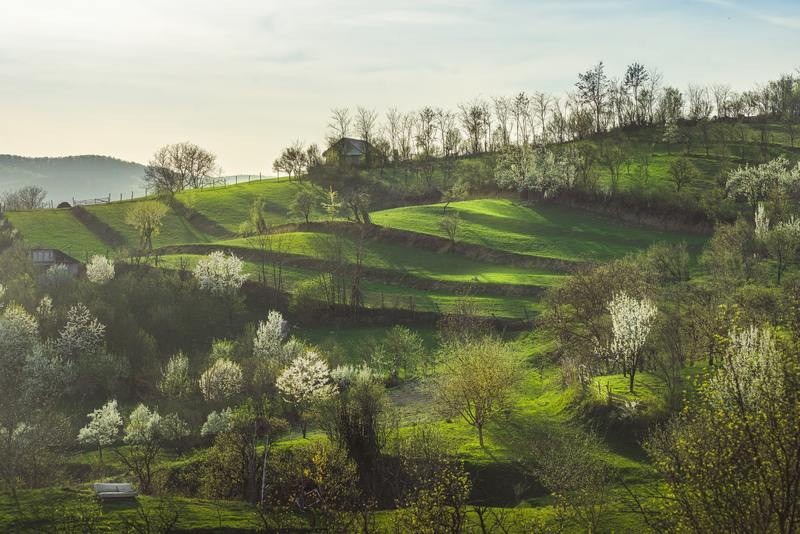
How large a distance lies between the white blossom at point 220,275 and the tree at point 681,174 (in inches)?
3068

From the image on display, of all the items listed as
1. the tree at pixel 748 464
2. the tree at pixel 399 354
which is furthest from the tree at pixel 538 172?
the tree at pixel 748 464

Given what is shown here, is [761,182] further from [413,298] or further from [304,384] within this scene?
[304,384]

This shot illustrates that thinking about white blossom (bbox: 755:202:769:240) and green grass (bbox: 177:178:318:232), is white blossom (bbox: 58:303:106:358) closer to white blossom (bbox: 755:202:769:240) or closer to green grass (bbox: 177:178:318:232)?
green grass (bbox: 177:178:318:232)

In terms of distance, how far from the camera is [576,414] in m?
53.4

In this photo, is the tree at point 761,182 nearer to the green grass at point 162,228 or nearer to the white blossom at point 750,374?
the green grass at point 162,228

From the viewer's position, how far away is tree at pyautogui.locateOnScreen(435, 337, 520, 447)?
52656mm

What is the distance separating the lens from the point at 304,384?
6544cm

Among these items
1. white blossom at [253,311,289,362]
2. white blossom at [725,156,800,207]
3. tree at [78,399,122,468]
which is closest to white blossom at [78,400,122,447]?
tree at [78,399,122,468]

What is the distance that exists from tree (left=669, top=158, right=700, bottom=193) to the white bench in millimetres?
112772

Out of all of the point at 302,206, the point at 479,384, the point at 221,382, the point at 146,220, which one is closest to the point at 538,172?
the point at 302,206

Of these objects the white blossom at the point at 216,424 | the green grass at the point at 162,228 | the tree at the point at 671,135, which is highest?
the tree at the point at 671,135

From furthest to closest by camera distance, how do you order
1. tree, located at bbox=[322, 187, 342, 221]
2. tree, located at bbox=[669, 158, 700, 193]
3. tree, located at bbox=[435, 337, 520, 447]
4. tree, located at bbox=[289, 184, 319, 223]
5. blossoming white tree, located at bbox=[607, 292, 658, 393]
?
tree, located at bbox=[289, 184, 319, 223], tree, located at bbox=[322, 187, 342, 221], tree, located at bbox=[669, 158, 700, 193], blossoming white tree, located at bbox=[607, 292, 658, 393], tree, located at bbox=[435, 337, 520, 447]

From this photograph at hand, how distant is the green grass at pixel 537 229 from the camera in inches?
4444

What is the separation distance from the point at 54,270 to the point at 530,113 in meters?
134
